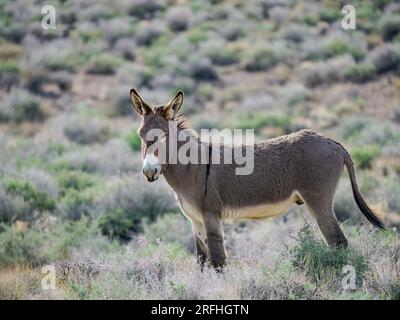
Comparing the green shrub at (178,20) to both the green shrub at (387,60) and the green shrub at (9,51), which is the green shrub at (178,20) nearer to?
the green shrub at (9,51)

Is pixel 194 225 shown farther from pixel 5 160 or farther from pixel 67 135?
pixel 67 135

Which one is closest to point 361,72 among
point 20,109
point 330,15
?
point 330,15

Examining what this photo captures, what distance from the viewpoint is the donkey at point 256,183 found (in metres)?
6.62

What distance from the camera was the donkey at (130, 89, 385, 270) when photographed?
6617 millimetres

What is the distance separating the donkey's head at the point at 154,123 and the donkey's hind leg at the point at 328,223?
5.90 ft

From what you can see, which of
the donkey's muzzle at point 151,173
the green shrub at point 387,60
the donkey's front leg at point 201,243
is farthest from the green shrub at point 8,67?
the donkey's muzzle at point 151,173

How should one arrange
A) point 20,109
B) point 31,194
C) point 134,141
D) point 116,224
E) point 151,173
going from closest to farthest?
point 151,173 → point 116,224 → point 31,194 → point 134,141 → point 20,109

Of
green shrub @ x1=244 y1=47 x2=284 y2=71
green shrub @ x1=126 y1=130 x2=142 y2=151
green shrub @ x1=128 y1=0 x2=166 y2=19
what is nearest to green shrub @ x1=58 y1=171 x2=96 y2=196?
green shrub @ x1=126 y1=130 x2=142 y2=151

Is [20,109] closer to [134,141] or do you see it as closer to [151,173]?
[134,141]

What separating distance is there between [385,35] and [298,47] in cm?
351

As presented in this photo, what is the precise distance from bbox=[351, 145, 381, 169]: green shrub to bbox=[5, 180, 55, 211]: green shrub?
7.05m

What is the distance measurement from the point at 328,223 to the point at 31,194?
6828 mm

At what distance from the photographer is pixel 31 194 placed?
37.9ft

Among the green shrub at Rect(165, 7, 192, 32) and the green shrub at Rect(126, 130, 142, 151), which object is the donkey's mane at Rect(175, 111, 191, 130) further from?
the green shrub at Rect(165, 7, 192, 32)
